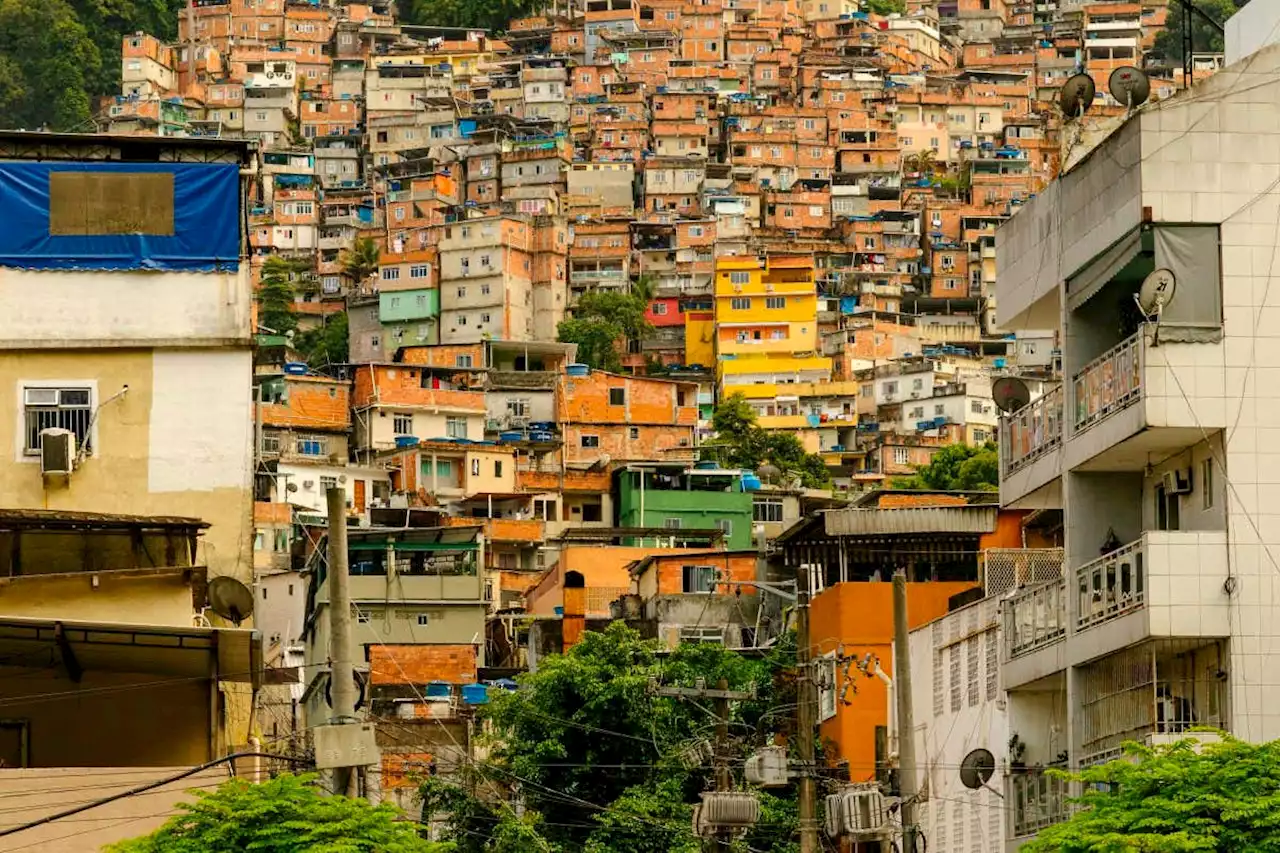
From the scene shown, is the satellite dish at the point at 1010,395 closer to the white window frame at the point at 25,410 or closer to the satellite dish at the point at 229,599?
the satellite dish at the point at 229,599

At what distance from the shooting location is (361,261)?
161750mm

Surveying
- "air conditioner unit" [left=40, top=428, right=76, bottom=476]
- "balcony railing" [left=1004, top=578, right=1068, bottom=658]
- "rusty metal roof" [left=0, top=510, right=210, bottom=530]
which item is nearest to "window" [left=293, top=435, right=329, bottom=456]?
"air conditioner unit" [left=40, top=428, right=76, bottom=476]

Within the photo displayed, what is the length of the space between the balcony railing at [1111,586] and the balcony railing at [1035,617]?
29.4 inches

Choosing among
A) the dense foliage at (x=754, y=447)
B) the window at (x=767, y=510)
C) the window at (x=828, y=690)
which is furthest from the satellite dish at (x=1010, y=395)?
the dense foliage at (x=754, y=447)

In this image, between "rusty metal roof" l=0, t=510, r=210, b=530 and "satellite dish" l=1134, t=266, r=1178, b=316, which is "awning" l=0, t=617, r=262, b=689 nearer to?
"rusty metal roof" l=0, t=510, r=210, b=530

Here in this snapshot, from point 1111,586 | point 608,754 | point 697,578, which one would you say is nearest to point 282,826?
point 1111,586

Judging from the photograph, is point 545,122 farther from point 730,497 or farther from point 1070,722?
point 1070,722

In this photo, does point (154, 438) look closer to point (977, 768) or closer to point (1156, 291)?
point (977, 768)

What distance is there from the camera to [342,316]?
507ft

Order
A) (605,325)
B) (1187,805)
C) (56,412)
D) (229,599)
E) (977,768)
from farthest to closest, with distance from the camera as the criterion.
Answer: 1. (605,325)
2. (56,412)
3. (977,768)
4. (229,599)
5. (1187,805)

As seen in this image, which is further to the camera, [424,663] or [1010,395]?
[424,663]

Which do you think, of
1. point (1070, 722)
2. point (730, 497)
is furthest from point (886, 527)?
point (730, 497)

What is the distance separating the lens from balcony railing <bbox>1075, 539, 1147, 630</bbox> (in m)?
27.7

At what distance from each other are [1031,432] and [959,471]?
73666 millimetres
